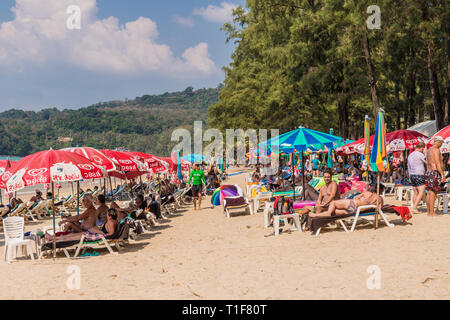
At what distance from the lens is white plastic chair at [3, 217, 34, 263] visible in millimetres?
7730

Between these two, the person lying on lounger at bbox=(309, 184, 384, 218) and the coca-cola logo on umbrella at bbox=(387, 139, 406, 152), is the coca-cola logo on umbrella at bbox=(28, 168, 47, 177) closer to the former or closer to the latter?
the person lying on lounger at bbox=(309, 184, 384, 218)

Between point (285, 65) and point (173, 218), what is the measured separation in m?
14.1

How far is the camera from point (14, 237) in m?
8.10

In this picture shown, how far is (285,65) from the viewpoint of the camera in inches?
950

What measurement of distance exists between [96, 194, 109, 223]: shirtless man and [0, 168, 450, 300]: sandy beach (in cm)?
99

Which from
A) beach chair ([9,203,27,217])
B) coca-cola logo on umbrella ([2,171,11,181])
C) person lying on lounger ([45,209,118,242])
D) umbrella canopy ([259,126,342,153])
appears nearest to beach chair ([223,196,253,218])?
umbrella canopy ([259,126,342,153])

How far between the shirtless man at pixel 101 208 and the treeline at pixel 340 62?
11.8m

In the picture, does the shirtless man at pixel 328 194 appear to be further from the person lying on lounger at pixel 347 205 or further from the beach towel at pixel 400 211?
the beach towel at pixel 400 211

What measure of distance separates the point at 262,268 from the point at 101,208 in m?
4.33

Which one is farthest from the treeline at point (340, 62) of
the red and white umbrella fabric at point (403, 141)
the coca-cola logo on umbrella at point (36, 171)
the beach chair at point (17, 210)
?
the beach chair at point (17, 210)

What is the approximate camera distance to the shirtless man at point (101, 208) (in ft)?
29.2

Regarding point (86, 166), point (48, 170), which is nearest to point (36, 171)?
point (48, 170)
